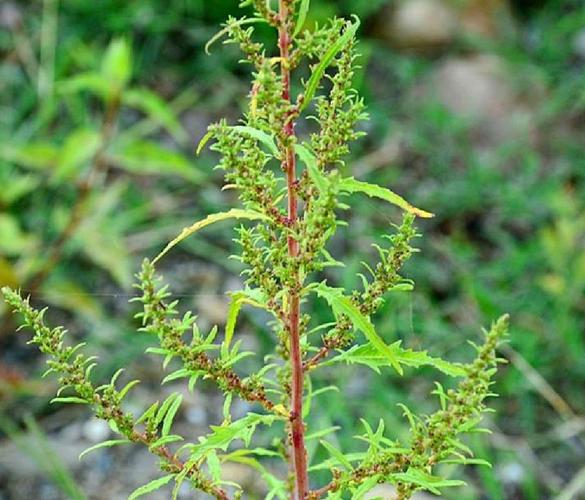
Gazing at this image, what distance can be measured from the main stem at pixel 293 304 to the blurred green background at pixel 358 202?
0.72 metres

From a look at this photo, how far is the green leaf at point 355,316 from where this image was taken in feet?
2.64

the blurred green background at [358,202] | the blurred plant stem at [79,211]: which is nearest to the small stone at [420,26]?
the blurred green background at [358,202]

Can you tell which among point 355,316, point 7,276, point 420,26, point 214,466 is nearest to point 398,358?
point 355,316

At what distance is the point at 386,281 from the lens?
2.87 ft

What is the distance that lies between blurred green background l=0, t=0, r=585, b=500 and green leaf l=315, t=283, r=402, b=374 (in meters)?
0.88

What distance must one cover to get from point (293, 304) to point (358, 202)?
5.70 feet

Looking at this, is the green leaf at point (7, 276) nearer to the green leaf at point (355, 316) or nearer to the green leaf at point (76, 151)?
the green leaf at point (76, 151)

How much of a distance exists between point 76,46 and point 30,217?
590 millimetres

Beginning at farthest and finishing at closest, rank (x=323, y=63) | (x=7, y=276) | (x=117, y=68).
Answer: (x=7, y=276)
(x=117, y=68)
(x=323, y=63)

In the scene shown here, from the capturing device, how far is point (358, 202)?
2.59 metres

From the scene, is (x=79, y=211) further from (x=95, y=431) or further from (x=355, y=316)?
(x=355, y=316)

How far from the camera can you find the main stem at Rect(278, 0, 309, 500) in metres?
0.81

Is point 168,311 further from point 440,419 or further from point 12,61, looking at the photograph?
point 12,61

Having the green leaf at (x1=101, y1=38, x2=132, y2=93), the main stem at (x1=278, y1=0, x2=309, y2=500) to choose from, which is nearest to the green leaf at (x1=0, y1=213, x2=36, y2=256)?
the green leaf at (x1=101, y1=38, x2=132, y2=93)
